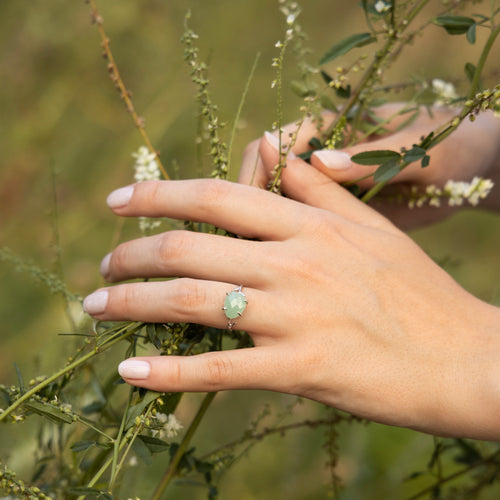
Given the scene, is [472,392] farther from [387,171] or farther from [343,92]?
[343,92]

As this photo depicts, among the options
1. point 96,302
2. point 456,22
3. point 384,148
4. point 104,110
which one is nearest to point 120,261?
point 96,302

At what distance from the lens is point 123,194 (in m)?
0.77

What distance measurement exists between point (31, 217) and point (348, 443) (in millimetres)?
1492

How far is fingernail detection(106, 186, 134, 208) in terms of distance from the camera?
761mm

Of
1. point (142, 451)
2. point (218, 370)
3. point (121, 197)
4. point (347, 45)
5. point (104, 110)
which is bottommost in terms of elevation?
point (142, 451)

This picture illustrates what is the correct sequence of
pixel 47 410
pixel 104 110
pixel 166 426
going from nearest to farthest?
pixel 47 410 → pixel 166 426 → pixel 104 110

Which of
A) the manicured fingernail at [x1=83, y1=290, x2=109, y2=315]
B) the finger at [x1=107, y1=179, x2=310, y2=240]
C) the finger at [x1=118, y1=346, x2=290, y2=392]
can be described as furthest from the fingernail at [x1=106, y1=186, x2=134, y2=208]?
the finger at [x1=118, y1=346, x2=290, y2=392]

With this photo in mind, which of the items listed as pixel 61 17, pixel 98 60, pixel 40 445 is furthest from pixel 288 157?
pixel 61 17

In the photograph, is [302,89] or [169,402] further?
[302,89]

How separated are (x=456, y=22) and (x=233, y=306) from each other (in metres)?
0.46

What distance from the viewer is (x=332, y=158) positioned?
766mm

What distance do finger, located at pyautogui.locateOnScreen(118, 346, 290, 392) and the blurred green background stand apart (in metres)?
1.17

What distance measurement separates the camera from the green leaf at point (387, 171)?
2.20 feet

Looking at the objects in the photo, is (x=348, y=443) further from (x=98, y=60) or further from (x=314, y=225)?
(x=98, y=60)
